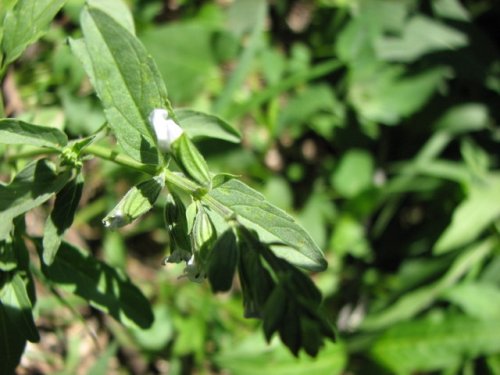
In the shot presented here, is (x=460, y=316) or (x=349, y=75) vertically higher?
(x=349, y=75)

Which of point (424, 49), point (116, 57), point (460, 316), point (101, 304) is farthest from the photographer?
point (424, 49)

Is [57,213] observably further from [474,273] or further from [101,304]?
[474,273]

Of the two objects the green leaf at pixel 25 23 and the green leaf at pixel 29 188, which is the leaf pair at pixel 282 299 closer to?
the green leaf at pixel 29 188

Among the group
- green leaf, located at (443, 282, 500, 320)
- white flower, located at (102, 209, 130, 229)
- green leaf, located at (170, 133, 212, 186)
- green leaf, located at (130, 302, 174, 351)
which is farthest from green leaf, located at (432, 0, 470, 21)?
white flower, located at (102, 209, 130, 229)

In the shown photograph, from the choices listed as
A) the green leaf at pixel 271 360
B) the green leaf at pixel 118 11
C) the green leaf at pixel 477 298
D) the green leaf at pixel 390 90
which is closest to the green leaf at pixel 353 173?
the green leaf at pixel 390 90

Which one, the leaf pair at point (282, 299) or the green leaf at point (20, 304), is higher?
the leaf pair at point (282, 299)

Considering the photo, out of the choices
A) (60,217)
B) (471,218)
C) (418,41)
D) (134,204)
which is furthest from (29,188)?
(418,41)

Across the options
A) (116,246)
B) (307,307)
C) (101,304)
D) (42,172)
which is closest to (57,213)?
(42,172)
